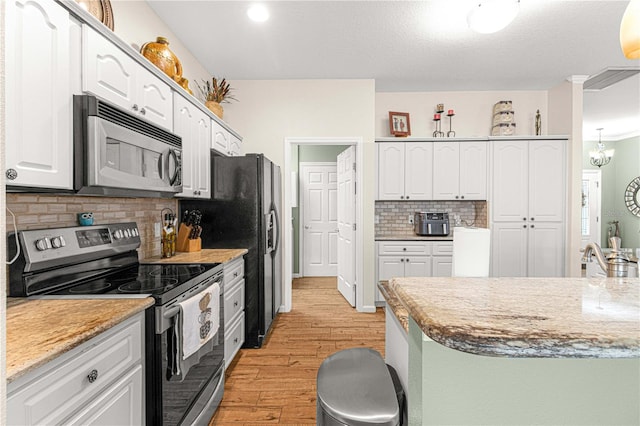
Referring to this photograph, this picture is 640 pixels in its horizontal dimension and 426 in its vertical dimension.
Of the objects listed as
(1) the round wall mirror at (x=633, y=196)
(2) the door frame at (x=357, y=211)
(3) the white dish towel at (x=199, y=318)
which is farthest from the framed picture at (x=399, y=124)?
(1) the round wall mirror at (x=633, y=196)

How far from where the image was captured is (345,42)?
10.3 ft

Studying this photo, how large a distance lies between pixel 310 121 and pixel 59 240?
9.70 feet

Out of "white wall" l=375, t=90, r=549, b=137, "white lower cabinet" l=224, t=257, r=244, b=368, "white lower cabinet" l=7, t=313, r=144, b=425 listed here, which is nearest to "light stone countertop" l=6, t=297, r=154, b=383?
"white lower cabinet" l=7, t=313, r=144, b=425

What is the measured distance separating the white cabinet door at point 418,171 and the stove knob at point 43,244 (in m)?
3.62

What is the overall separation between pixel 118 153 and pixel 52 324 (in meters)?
0.82

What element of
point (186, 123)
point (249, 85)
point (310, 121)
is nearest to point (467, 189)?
point (310, 121)

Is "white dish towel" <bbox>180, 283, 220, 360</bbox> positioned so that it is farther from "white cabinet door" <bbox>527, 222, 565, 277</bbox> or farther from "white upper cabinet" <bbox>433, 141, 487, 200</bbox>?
"white cabinet door" <bbox>527, 222, 565, 277</bbox>

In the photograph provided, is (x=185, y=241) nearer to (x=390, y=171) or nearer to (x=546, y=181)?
(x=390, y=171)

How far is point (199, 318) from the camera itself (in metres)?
1.80

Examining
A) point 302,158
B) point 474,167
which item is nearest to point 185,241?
point 474,167

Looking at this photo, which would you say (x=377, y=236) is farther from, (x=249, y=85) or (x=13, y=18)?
(x=13, y=18)

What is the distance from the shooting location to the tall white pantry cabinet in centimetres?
419

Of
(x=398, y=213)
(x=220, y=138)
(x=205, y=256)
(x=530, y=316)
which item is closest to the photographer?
(x=530, y=316)

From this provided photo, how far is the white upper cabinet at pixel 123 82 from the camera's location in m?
1.55
